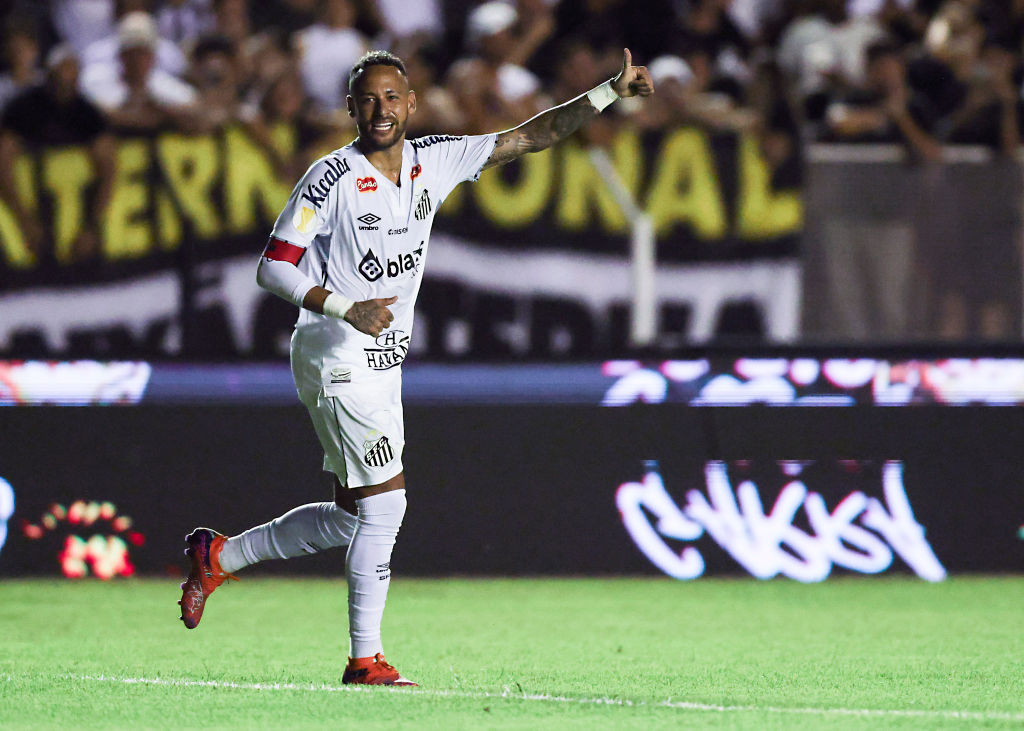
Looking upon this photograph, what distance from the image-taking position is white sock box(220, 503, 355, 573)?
551 centimetres

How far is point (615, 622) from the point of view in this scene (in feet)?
23.1

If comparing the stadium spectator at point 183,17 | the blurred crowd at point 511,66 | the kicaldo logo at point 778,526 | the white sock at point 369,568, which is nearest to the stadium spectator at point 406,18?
the blurred crowd at point 511,66

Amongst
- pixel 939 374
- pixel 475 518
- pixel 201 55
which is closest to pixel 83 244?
pixel 201 55

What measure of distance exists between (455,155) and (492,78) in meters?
4.50

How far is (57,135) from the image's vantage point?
8.86 m

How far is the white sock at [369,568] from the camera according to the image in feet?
17.3

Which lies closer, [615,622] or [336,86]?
[615,622]

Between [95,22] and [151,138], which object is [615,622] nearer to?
[151,138]

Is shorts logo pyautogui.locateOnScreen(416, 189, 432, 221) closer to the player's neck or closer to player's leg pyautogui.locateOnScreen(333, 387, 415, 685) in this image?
the player's neck

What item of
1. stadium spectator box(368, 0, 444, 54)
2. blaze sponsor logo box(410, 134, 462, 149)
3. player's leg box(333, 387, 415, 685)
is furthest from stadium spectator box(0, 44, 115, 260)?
player's leg box(333, 387, 415, 685)

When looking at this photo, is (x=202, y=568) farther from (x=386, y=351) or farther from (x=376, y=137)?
(x=376, y=137)

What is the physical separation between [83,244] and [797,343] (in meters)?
3.80

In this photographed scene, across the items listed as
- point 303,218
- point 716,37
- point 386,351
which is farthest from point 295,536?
point 716,37

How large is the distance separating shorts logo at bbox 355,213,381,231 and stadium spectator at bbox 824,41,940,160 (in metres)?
4.63
